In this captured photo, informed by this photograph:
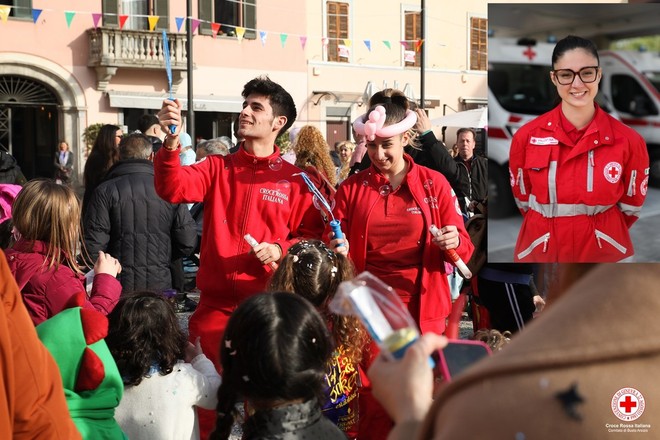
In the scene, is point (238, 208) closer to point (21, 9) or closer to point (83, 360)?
point (83, 360)

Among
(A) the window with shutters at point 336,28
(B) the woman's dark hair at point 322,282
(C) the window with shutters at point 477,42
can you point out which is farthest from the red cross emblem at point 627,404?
(C) the window with shutters at point 477,42

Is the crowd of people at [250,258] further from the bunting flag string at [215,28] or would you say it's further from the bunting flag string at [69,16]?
the bunting flag string at [215,28]

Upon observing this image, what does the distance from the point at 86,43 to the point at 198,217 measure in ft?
58.1

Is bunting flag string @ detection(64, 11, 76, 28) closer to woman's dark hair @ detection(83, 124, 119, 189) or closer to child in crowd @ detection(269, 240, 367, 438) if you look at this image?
woman's dark hair @ detection(83, 124, 119, 189)

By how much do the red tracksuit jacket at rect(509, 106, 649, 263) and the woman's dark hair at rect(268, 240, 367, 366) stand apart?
98 centimetres

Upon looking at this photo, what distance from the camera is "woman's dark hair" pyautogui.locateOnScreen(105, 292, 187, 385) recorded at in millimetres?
3014

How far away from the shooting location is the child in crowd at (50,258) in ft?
11.5

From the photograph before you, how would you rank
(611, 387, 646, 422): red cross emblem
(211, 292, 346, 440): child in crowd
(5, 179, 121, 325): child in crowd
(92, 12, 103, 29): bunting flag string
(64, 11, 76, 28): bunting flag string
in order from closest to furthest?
(611, 387, 646, 422): red cross emblem → (211, 292, 346, 440): child in crowd → (5, 179, 121, 325): child in crowd → (64, 11, 76, 28): bunting flag string → (92, 12, 103, 29): bunting flag string

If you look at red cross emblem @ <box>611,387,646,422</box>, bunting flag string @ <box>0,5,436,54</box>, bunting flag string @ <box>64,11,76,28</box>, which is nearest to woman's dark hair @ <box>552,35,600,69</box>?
red cross emblem @ <box>611,387,646,422</box>

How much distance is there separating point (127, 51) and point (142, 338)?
70.6 feet

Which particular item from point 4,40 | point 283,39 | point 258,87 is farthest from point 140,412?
point 283,39

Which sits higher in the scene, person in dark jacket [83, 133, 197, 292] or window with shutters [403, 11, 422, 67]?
window with shutters [403, 11, 422, 67]

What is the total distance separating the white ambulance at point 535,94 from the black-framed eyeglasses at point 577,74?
25 millimetres

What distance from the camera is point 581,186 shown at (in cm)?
247
